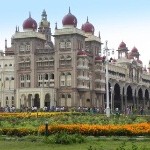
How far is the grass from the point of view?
49.8ft

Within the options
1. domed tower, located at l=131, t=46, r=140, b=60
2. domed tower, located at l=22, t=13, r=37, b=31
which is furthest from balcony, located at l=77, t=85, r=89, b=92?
domed tower, located at l=131, t=46, r=140, b=60

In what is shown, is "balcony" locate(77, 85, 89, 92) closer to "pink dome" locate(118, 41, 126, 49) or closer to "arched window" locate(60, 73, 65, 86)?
"arched window" locate(60, 73, 65, 86)

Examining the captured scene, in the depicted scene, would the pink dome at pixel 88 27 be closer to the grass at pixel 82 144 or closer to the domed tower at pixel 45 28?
the domed tower at pixel 45 28

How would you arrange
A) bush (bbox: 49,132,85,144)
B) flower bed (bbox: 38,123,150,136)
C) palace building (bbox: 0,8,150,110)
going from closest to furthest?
1. bush (bbox: 49,132,85,144)
2. flower bed (bbox: 38,123,150,136)
3. palace building (bbox: 0,8,150,110)

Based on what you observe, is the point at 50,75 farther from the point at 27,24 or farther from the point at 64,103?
the point at 27,24

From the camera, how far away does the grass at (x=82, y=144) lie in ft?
49.8

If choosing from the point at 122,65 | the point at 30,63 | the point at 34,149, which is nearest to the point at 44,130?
the point at 34,149

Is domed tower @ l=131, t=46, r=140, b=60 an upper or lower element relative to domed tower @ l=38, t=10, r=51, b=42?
lower

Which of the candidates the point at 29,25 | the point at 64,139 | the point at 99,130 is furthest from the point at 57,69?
the point at 64,139

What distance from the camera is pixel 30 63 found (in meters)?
69.8

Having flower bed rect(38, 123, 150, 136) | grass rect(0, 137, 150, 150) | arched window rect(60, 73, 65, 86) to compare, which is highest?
arched window rect(60, 73, 65, 86)

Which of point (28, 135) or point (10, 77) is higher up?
point (10, 77)

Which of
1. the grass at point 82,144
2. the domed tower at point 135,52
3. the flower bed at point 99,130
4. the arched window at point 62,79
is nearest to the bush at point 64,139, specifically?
the grass at point 82,144

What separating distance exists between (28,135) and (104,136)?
332 centimetres
